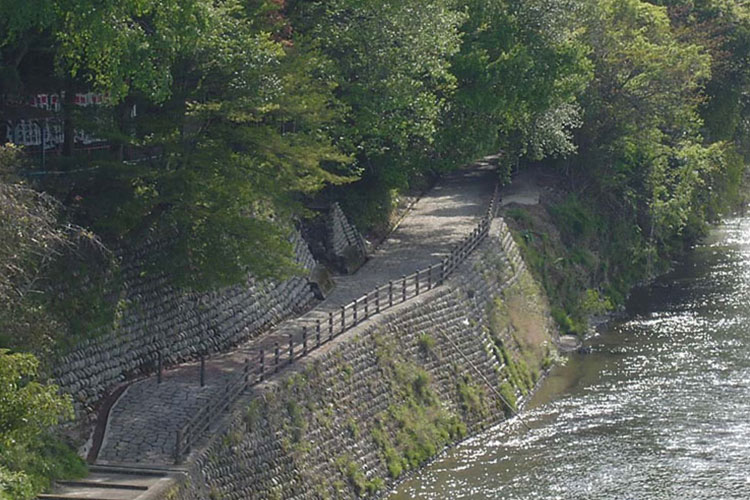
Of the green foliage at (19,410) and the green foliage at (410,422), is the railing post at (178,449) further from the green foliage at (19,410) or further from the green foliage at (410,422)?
the green foliage at (410,422)

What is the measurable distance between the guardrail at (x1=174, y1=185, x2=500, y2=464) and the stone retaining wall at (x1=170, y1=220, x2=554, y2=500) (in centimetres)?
33

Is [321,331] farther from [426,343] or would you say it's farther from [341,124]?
[341,124]

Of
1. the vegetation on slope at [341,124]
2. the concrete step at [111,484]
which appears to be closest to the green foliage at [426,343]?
the vegetation on slope at [341,124]

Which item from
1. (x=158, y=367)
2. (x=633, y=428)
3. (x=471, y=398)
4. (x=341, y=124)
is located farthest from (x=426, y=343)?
(x=158, y=367)

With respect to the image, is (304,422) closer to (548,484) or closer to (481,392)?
(548,484)

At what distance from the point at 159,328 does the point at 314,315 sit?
290 inches

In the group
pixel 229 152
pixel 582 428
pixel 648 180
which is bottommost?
pixel 582 428

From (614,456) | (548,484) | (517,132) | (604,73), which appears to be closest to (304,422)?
(548,484)

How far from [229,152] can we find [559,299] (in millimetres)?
22556

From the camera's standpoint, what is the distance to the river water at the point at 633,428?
105ft

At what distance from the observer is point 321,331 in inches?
1410

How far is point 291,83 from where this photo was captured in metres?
33.7

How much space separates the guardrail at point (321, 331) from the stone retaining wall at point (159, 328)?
122 centimetres

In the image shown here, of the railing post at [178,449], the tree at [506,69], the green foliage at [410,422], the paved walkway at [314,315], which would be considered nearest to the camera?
the railing post at [178,449]
